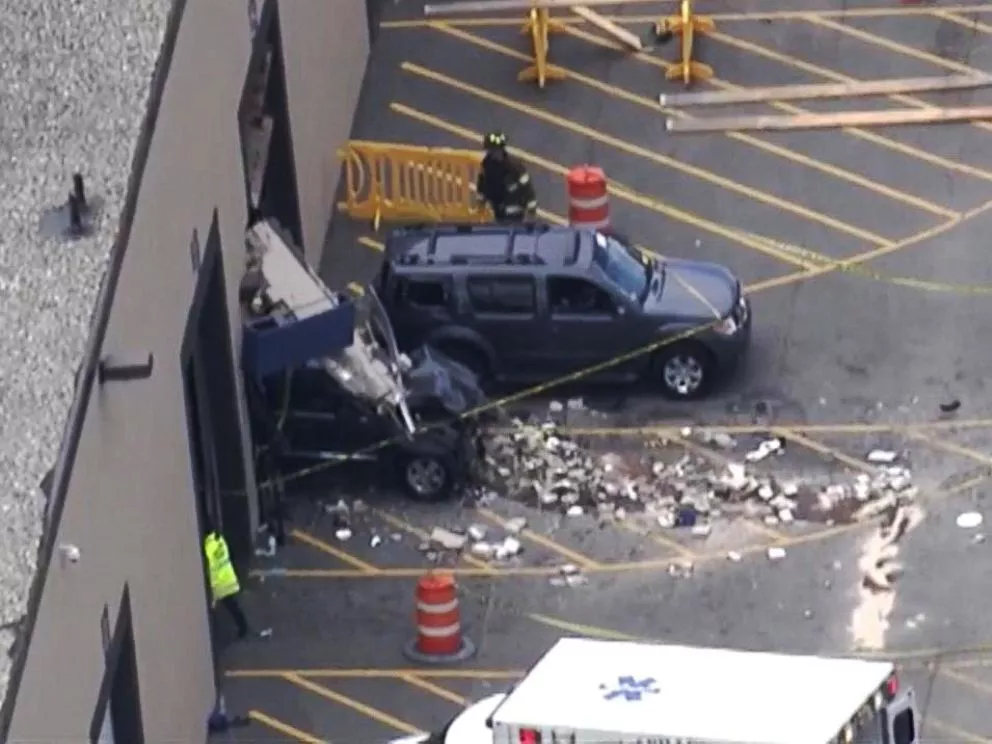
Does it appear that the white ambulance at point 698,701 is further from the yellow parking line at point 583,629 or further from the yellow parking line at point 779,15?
the yellow parking line at point 779,15

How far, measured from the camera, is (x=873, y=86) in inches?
1519

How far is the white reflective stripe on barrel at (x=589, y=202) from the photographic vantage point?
35562 mm

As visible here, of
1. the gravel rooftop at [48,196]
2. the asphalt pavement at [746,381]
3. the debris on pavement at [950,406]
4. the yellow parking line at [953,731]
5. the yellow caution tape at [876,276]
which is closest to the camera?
the gravel rooftop at [48,196]

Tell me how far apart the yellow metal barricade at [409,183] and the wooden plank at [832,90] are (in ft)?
10.6

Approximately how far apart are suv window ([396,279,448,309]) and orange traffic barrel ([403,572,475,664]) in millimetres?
4471

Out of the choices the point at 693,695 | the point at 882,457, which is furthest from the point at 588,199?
the point at 693,695

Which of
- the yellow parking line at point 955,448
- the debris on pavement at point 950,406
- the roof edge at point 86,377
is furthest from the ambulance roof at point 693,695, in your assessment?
the debris on pavement at point 950,406

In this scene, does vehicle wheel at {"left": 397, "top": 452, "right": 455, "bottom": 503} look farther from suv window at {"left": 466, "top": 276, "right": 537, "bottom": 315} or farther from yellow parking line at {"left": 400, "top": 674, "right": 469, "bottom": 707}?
yellow parking line at {"left": 400, "top": 674, "right": 469, "bottom": 707}

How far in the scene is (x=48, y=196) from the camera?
24.9m

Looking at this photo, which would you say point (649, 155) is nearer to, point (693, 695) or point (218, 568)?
point (218, 568)

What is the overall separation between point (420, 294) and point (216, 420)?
368cm

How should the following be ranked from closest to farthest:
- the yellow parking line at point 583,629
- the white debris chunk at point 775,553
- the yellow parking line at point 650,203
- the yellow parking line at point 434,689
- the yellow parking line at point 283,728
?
the yellow parking line at point 283,728, the yellow parking line at point 434,689, the yellow parking line at point 583,629, the white debris chunk at point 775,553, the yellow parking line at point 650,203

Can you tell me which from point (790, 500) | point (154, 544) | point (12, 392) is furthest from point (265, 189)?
point (12, 392)

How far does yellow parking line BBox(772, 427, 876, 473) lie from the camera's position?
104 feet
